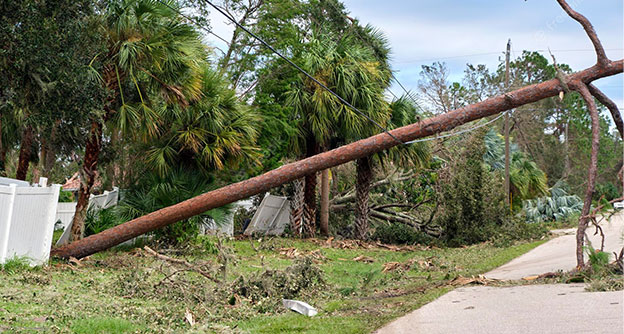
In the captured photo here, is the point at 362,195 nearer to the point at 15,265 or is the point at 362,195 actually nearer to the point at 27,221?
the point at 27,221

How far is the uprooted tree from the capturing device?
10.3 m

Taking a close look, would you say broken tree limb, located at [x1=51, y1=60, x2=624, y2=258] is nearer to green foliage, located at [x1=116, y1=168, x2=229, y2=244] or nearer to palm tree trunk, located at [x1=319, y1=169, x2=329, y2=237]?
green foliage, located at [x1=116, y1=168, x2=229, y2=244]

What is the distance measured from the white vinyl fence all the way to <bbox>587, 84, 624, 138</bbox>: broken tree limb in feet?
30.9

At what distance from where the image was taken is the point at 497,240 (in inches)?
761

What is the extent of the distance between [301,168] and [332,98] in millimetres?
8650

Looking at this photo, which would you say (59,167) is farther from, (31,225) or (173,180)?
(31,225)

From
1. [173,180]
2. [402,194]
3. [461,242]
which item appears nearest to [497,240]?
[461,242]

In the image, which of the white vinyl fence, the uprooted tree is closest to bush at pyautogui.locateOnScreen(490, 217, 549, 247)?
the uprooted tree

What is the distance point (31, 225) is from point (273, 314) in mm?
5162

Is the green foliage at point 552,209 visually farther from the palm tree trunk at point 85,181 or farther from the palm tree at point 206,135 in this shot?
the palm tree trunk at point 85,181

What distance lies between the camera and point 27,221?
10945 mm

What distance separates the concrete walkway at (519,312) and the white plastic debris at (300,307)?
1204 millimetres

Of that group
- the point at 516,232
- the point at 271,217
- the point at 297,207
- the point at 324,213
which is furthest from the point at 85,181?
the point at 516,232

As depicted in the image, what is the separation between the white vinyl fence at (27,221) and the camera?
1045cm
